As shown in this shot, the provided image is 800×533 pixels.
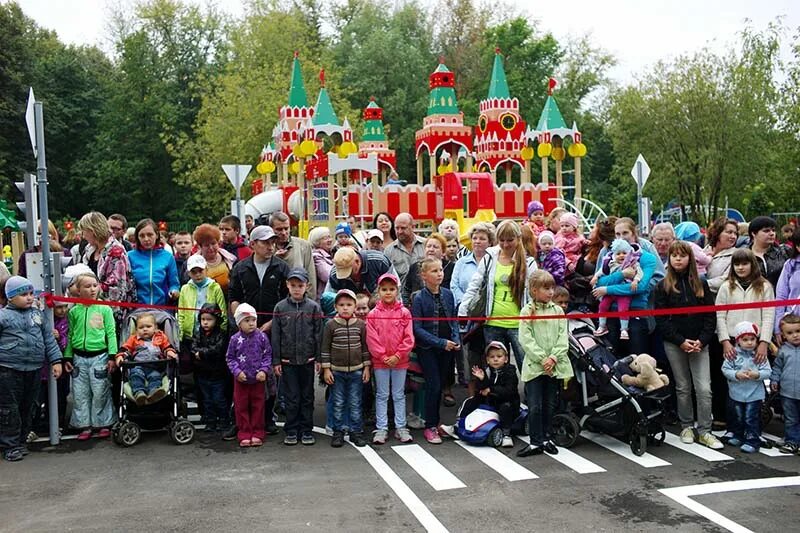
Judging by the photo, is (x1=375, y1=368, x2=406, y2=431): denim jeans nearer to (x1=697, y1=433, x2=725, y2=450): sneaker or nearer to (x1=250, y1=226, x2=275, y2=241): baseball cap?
(x1=250, y1=226, x2=275, y2=241): baseball cap

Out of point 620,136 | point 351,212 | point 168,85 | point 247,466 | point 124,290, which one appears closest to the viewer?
point 247,466

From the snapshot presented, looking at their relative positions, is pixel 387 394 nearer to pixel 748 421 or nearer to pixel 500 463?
pixel 500 463

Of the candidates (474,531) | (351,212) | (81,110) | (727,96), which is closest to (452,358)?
(474,531)

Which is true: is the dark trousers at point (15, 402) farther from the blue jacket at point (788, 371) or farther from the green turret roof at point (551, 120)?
the green turret roof at point (551, 120)

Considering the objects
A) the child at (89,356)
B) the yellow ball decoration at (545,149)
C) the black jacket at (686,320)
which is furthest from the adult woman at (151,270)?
the yellow ball decoration at (545,149)

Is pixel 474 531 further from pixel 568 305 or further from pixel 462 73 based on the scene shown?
pixel 462 73

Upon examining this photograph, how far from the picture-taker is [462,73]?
166ft

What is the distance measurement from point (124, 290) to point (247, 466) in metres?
2.43

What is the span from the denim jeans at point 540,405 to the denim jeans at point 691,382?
3.78 ft

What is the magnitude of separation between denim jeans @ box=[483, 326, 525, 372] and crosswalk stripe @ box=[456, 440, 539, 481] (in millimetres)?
960

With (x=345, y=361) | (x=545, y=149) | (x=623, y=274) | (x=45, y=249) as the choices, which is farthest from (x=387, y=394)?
(x=545, y=149)

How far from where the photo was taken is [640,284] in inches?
301

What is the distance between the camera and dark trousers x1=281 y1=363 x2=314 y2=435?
24.2 ft

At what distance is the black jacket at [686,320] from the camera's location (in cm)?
712
